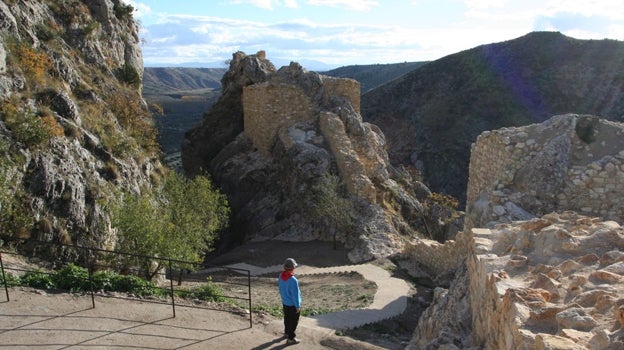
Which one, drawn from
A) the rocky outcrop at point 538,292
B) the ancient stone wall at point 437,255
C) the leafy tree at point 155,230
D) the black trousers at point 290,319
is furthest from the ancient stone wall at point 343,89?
the black trousers at point 290,319

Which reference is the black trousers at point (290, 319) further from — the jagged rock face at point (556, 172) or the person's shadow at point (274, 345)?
the jagged rock face at point (556, 172)

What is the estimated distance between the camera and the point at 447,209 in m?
33.1

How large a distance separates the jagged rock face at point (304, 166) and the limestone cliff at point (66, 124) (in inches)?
294

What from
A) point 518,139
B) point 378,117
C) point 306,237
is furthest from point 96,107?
point 378,117

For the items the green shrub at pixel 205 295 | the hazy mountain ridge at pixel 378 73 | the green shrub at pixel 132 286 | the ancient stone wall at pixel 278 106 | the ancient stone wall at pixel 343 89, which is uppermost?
the hazy mountain ridge at pixel 378 73

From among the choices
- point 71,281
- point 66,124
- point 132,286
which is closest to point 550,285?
point 132,286

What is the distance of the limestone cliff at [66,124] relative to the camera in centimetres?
1617

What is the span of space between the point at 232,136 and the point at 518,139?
2713 cm

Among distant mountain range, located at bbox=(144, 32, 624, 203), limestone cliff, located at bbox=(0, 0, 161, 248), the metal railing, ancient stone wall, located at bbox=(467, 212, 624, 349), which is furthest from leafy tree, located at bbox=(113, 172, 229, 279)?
distant mountain range, located at bbox=(144, 32, 624, 203)

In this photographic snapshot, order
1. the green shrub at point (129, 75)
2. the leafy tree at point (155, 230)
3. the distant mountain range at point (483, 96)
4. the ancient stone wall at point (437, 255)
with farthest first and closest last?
the distant mountain range at point (483, 96) → the green shrub at point (129, 75) → the ancient stone wall at point (437, 255) → the leafy tree at point (155, 230)

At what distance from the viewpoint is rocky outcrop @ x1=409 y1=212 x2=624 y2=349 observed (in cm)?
566

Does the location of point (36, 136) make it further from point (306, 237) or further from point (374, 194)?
point (374, 194)

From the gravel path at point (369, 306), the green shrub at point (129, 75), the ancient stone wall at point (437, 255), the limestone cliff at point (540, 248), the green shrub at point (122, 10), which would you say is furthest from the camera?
the green shrub at point (122, 10)

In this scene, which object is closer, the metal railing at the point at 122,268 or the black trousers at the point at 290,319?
the black trousers at the point at 290,319
